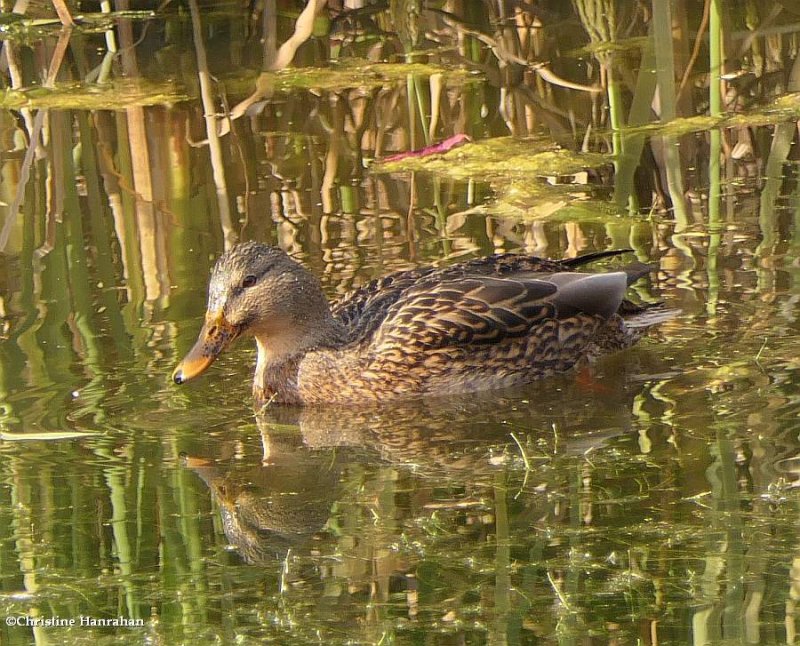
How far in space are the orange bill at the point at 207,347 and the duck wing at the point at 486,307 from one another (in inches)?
25.5

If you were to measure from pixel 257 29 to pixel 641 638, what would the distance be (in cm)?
911

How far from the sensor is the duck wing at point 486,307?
6.91 metres

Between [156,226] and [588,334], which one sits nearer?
[588,334]

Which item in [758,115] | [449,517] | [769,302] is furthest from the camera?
[758,115]

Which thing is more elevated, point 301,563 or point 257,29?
point 257,29

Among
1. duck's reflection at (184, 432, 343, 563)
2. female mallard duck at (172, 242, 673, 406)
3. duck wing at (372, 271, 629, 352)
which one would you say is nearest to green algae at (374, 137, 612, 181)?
female mallard duck at (172, 242, 673, 406)

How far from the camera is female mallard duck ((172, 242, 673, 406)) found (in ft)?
22.4

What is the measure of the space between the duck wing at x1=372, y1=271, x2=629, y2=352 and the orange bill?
25.5 inches

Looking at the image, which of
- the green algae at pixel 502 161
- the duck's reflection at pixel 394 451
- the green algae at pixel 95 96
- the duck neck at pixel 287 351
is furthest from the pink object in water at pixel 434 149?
the duck's reflection at pixel 394 451

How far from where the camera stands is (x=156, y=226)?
8.52 m

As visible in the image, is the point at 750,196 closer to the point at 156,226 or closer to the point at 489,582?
the point at 156,226

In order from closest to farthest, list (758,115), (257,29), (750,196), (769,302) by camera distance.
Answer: (769,302), (750,196), (758,115), (257,29)

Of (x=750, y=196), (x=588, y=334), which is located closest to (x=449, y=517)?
(x=588, y=334)

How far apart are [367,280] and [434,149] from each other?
178 centimetres
